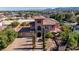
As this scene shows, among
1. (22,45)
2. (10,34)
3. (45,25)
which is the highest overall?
(45,25)

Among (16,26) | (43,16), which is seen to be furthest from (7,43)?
(43,16)

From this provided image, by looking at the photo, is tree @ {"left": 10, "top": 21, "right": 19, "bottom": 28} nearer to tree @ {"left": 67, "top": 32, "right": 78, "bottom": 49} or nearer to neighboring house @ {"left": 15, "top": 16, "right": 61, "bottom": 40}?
neighboring house @ {"left": 15, "top": 16, "right": 61, "bottom": 40}

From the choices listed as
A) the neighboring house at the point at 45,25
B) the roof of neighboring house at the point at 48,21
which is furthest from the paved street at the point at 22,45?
the roof of neighboring house at the point at 48,21

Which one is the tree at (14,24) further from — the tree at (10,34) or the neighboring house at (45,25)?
the neighboring house at (45,25)

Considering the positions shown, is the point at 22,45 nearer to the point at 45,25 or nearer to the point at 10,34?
the point at 10,34

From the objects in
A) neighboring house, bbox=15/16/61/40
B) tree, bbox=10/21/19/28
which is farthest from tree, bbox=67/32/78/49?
tree, bbox=10/21/19/28

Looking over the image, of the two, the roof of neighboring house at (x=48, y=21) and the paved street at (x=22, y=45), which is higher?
the roof of neighboring house at (x=48, y=21)

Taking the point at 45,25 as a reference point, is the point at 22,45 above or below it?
below

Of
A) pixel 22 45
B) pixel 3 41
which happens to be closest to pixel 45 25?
pixel 22 45

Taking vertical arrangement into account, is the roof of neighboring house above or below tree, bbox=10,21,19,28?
above

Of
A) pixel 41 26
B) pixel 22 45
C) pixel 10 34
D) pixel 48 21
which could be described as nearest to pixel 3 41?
pixel 10 34
